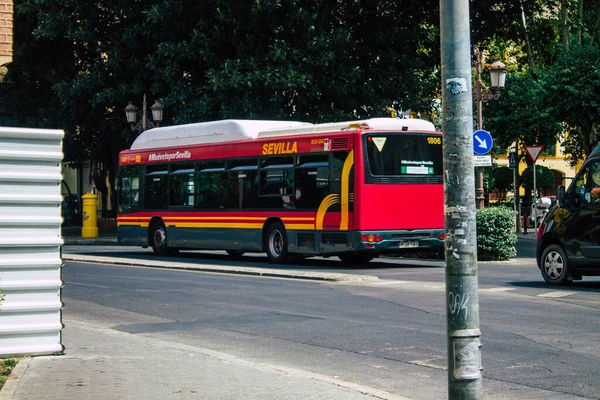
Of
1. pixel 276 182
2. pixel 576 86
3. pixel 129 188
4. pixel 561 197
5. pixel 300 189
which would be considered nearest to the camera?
pixel 561 197

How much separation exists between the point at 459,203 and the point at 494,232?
62.0ft

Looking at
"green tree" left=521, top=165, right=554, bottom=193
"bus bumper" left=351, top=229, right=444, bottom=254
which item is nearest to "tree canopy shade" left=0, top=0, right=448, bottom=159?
"bus bumper" left=351, top=229, right=444, bottom=254

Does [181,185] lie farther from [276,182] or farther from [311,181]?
[311,181]

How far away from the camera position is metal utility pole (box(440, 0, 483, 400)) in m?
6.10

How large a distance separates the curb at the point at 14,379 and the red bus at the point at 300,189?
1338 cm

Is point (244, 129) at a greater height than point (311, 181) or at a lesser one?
greater

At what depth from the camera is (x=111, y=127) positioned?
1606 inches

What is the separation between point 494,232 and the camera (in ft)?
80.9

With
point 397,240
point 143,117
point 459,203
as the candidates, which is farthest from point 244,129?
point 459,203

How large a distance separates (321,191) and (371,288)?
5743 millimetres

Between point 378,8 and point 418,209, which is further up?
point 378,8

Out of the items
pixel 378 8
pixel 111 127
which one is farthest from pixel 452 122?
pixel 111 127

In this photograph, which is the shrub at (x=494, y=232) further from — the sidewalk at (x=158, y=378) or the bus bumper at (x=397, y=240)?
the sidewalk at (x=158, y=378)

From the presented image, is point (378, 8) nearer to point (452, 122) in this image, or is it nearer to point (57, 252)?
point (57, 252)
